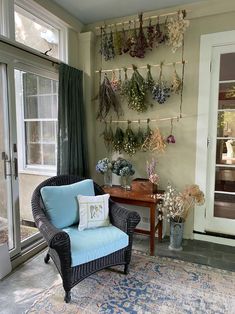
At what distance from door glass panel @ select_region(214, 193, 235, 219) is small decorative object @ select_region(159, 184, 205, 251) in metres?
0.29

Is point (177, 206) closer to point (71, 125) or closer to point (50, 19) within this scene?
point (71, 125)

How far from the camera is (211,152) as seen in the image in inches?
113

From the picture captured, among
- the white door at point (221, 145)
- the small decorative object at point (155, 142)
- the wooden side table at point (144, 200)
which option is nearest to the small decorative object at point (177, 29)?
the white door at point (221, 145)

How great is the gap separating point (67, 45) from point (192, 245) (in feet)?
9.55

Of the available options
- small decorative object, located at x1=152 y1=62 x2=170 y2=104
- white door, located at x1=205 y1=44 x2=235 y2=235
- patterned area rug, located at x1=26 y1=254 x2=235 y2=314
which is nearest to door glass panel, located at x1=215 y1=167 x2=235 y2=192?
white door, located at x1=205 y1=44 x2=235 y2=235

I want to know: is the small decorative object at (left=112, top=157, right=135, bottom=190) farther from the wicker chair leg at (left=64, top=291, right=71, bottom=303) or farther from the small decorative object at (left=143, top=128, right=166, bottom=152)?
the wicker chair leg at (left=64, top=291, right=71, bottom=303)

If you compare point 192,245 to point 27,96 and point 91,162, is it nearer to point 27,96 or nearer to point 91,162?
point 91,162

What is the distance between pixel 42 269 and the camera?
7.68ft

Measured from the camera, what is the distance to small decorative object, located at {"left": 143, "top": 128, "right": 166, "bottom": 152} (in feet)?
9.71

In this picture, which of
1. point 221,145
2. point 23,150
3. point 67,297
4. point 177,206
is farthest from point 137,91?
point 67,297

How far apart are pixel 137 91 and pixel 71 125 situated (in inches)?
35.8

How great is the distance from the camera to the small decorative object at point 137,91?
115 inches

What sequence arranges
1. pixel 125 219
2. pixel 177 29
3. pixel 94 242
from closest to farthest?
pixel 94 242, pixel 125 219, pixel 177 29

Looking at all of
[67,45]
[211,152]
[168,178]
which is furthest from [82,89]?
[211,152]
